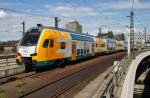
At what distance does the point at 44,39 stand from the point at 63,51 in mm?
4215

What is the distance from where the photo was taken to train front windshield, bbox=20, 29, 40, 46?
24.0 meters

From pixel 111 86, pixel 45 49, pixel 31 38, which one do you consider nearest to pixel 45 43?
pixel 45 49

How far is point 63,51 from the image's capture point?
2800 cm

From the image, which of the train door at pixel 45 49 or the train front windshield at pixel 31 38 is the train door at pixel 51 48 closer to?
the train door at pixel 45 49

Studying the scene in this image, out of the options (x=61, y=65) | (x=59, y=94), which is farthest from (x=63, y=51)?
(x=59, y=94)

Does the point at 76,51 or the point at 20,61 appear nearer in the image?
the point at 20,61

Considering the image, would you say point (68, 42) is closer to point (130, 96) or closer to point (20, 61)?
point (20, 61)

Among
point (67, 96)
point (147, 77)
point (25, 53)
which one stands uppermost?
Result: point (25, 53)

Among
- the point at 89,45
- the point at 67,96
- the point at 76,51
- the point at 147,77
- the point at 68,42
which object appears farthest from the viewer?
the point at 147,77

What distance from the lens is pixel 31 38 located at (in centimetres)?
2441

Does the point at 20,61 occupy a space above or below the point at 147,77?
above

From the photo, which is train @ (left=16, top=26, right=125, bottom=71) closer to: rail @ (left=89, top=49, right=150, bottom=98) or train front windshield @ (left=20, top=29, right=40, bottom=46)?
train front windshield @ (left=20, top=29, right=40, bottom=46)

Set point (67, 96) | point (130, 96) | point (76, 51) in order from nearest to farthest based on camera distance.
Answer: point (130, 96) → point (67, 96) → point (76, 51)

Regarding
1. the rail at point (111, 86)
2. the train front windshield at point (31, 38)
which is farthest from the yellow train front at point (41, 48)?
the rail at point (111, 86)
